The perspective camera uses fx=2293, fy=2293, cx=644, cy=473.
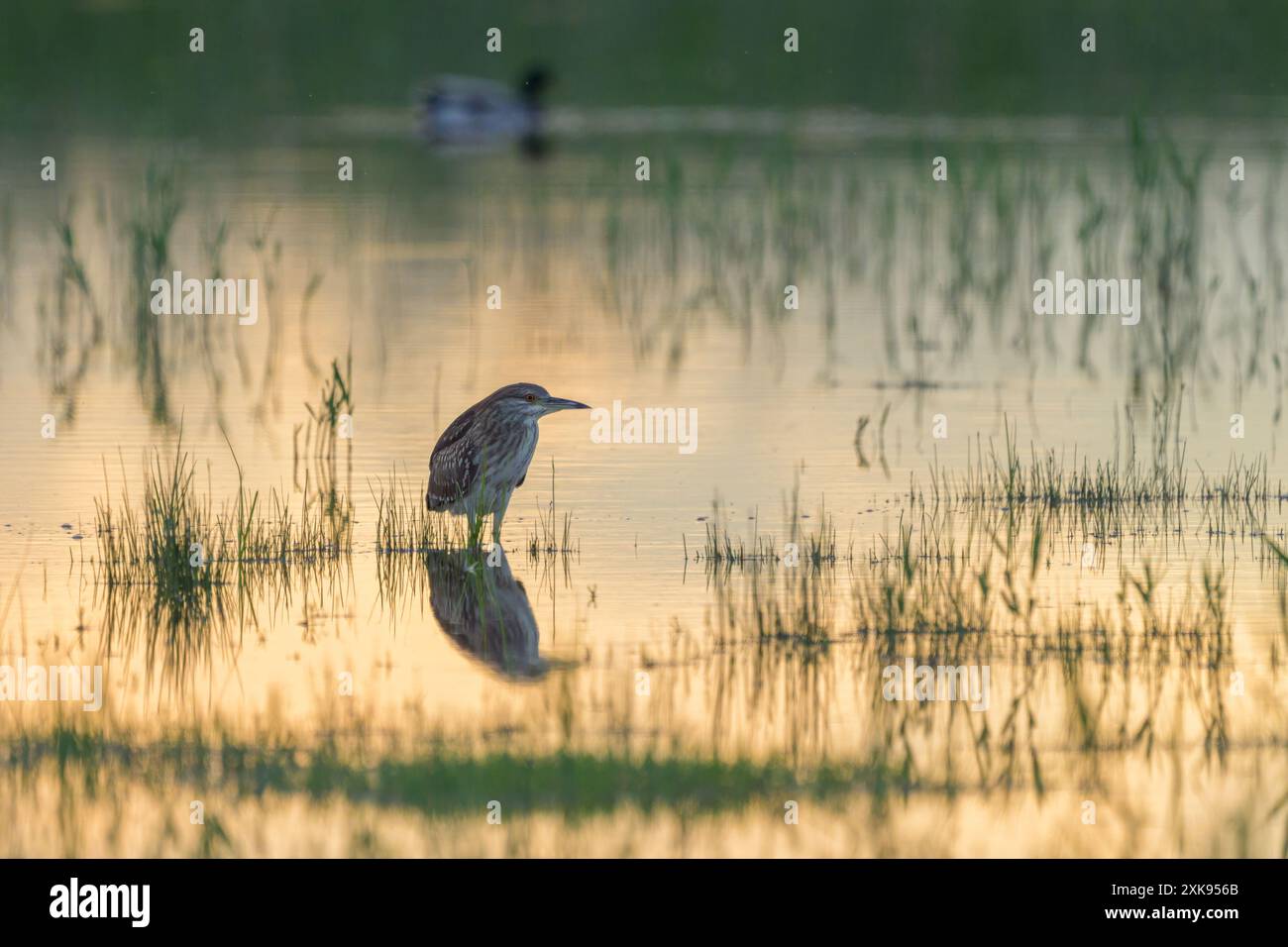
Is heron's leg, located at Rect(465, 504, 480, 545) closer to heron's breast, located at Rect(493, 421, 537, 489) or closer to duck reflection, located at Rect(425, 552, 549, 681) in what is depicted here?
duck reflection, located at Rect(425, 552, 549, 681)

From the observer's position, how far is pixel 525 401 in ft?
34.4

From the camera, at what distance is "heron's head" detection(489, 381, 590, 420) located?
34.2 feet

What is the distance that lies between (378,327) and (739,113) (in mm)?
19235

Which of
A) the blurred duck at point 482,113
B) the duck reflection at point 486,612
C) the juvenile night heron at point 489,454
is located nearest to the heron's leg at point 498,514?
the juvenile night heron at point 489,454

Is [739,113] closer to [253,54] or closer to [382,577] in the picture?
[253,54]

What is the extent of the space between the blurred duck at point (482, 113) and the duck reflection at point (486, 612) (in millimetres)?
23214

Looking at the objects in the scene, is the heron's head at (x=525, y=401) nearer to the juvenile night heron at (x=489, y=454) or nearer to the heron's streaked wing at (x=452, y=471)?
the juvenile night heron at (x=489, y=454)

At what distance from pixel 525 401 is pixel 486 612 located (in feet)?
5.06

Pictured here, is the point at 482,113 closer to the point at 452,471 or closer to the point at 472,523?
the point at 452,471

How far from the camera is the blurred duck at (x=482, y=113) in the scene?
1300 inches

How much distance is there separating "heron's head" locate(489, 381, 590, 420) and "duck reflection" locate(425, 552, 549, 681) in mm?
728

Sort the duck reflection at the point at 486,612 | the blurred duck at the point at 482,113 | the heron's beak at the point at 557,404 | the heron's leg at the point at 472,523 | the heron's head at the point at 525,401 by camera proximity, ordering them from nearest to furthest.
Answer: the duck reflection at the point at 486,612 < the heron's leg at the point at 472,523 < the heron's head at the point at 525,401 < the heron's beak at the point at 557,404 < the blurred duck at the point at 482,113

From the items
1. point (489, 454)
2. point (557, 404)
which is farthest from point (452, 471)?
point (557, 404)
